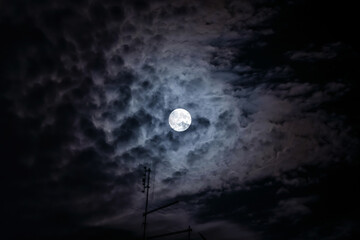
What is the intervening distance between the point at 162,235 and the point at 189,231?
2547 mm

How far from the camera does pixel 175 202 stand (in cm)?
2662

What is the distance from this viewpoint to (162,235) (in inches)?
1069

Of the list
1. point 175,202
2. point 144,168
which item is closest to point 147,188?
point 144,168

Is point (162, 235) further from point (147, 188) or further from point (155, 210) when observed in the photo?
point (147, 188)

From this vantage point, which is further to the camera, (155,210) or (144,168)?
(144,168)

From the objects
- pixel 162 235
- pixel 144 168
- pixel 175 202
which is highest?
pixel 144 168

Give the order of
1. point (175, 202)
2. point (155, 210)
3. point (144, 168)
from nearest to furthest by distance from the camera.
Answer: point (175, 202)
point (155, 210)
point (144, 168)

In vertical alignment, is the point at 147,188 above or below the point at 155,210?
above

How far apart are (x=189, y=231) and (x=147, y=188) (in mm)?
6078

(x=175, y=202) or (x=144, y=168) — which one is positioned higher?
(x=144, y=168)

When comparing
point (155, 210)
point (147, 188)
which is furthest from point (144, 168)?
point (155, 210)

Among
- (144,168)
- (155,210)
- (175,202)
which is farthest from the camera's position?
(144,168)

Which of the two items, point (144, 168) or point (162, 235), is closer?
point (162, 235)

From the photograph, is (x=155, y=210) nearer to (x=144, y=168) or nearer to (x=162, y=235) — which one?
(x=162, y=235)
